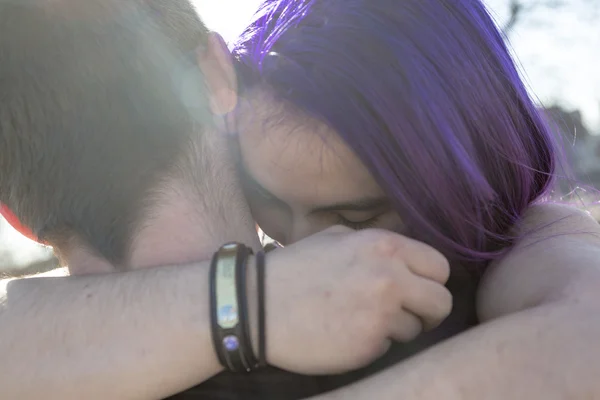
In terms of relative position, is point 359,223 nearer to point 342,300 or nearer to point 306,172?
point 306,172

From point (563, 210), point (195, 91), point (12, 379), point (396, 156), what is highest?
point (195, 91)

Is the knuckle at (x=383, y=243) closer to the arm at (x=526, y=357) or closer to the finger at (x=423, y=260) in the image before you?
the finger at (x=423, y=260)

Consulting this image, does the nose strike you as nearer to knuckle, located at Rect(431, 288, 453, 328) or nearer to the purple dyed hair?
the purple dyed hair

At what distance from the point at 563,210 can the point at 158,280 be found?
1.04 m

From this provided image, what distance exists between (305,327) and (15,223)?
851 millimetres

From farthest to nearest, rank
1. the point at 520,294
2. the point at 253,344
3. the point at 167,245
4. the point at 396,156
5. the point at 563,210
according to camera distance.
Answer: the point at 563,210 < the point at 396,156 < the point at 167,245 < the point at 520,294 < the point at 253,344

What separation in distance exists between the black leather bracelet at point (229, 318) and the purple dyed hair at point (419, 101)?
516 millimetres

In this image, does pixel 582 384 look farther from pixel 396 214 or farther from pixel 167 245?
pixel 167 245

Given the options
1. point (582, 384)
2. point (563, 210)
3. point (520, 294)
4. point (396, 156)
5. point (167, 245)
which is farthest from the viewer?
point (563, 210)

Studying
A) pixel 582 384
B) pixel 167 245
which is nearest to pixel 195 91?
pixel 167 245

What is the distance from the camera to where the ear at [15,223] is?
1.49m

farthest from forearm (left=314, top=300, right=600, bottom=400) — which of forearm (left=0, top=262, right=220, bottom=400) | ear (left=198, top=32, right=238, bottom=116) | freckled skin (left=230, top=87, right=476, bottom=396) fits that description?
ear (left=198, top=32, right=238, bottom=116)

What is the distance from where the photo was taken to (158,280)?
3.82 ft

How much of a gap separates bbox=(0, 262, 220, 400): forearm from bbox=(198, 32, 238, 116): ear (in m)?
0.59
